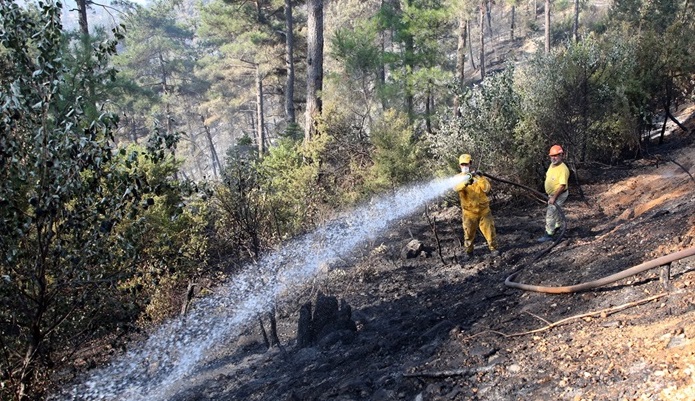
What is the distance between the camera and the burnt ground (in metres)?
3.63

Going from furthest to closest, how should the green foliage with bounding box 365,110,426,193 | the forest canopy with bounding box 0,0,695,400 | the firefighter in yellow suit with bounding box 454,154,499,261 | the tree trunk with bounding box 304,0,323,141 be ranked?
the tree trunk with bounding box 304,0,323,141 < the green foliage with bounding box 365,110,426,193 < the firefighter in yellow suit with bounding box 454,154,499,261 < the forest canopy with bounding box 0,0,695,400

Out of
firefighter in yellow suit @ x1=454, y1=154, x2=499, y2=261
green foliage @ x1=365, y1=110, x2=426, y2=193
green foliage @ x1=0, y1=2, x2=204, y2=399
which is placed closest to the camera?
green foliage @ x1=0, y1=2, x2=204, y2=399

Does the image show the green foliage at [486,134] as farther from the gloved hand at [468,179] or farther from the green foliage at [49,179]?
the green foliage at [49,179]

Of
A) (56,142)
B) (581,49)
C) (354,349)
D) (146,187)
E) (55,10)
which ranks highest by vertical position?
(581,49)

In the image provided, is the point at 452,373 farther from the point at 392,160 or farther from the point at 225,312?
the point at 392,160

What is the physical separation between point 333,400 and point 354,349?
1.52 metres

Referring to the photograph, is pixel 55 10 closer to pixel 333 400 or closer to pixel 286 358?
pixel 333 400

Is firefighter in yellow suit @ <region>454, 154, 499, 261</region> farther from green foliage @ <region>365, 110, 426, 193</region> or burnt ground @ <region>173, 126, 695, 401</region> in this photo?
green foliage @ <region>365, 110, 426, 193</region>

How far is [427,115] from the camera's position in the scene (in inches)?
656

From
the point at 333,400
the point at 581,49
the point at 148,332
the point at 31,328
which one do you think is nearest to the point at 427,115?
the point at 581,49

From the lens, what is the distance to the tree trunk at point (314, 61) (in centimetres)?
1184

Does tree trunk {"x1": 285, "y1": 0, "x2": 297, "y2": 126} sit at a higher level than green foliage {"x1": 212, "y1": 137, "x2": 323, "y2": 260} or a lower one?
higher

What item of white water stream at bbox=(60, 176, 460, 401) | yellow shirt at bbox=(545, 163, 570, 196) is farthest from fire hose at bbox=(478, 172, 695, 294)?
white water stream at bbox=(60, 176, 460, 401)

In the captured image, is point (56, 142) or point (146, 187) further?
point (146, 187)
